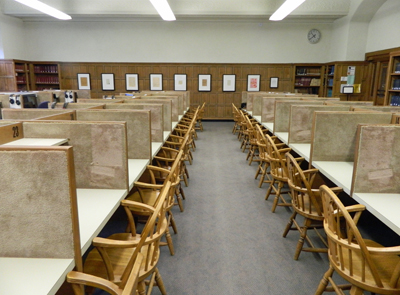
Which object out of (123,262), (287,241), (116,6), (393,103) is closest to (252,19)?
(116,6)

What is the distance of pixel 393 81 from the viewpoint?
7078 mm

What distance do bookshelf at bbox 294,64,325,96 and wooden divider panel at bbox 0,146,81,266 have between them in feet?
33.1

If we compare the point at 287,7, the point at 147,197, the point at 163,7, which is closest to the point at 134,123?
the point at 147,197

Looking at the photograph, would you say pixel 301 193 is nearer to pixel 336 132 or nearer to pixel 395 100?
pixel 336 132

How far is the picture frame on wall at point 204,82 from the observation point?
10352 mm

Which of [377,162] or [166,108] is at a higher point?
[166,108]

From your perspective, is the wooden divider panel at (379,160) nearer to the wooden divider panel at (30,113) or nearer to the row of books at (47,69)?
the wooden divider panel at (30,113)

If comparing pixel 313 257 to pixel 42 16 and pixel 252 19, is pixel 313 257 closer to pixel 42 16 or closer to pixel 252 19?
pixel 252 19

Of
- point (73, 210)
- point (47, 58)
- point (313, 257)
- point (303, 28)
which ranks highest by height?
point (303, 28)

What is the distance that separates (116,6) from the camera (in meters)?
8.97

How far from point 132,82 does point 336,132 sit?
875 cm

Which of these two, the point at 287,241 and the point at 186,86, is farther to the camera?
the point at 186,86

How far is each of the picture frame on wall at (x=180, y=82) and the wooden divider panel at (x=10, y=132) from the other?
28.1 ft

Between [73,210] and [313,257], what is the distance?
1.94 metres
